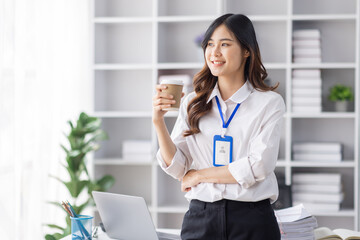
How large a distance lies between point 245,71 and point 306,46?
225 cm

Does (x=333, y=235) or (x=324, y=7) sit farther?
(x=324, y=7)

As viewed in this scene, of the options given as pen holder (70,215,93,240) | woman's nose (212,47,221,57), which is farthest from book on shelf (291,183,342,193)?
woman's nose (212,47,221,57)

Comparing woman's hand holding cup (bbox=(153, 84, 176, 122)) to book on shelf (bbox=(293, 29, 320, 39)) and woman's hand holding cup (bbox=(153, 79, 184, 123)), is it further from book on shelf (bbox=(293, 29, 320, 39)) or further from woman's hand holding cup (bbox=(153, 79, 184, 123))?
book on shelf (bbox=(293, 29, 320, 39))

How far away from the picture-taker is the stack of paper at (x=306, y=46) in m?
3.86

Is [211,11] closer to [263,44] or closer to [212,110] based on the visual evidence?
[263,44]

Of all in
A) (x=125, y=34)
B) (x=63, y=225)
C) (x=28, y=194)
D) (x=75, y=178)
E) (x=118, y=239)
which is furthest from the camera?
(x=125, y=34)

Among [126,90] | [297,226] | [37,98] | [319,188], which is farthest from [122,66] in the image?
[297,226]

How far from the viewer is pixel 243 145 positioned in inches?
67.5

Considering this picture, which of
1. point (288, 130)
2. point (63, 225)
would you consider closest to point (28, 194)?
point (63, 225)

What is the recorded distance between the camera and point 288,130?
3.82 metres

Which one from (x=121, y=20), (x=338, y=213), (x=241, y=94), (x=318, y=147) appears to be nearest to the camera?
(x=241, y=94)

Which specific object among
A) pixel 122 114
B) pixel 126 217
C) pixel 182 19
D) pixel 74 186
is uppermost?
pixel 182 19

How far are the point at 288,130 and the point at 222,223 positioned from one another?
2329 millimetres

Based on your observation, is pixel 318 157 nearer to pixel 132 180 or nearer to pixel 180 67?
pixel 180 67
